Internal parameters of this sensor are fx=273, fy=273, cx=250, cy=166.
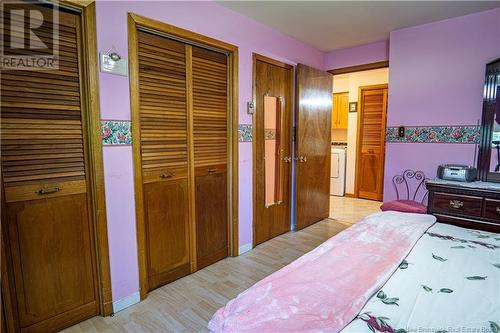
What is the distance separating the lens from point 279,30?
10.2 feet

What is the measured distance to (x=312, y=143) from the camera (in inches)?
144

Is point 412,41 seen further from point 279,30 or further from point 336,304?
point 336,304

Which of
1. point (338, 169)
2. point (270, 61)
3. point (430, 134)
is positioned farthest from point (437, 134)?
point (338, 169)

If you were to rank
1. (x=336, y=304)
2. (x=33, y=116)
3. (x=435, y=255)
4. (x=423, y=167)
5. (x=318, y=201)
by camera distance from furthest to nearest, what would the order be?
(x=318, y=201), (x=423, y=167), (x=33, y=116), (x=435, y=255), (x=336, y=304)

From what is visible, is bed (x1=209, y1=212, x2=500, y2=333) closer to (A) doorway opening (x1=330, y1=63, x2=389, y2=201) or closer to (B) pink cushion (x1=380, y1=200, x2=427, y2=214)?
(B) pink cushion (x1=380, y1=200, x2=427, y2=214)

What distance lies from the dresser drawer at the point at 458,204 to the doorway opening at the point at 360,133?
266 cm

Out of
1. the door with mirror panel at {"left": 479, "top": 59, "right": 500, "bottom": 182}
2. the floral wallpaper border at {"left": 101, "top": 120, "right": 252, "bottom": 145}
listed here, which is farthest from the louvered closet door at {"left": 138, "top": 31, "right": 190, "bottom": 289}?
the door with mirror panel at {"left": 479, "top": 59, "right": 500, "bottom": 182}

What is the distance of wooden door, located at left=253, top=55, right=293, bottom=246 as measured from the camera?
299cm

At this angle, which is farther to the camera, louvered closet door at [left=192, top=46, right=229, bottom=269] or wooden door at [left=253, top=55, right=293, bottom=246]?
wooden door at [left=253, top=55, right=293, bottom=246]

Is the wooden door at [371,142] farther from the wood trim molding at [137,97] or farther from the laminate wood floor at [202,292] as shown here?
the wood trim molding at [137,97]

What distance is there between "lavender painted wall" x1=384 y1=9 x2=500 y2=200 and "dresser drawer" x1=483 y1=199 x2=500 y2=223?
669 mm

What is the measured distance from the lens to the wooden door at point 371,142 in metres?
4.98

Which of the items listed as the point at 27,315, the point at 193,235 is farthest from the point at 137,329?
the point at 193,235

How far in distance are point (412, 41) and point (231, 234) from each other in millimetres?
2858
